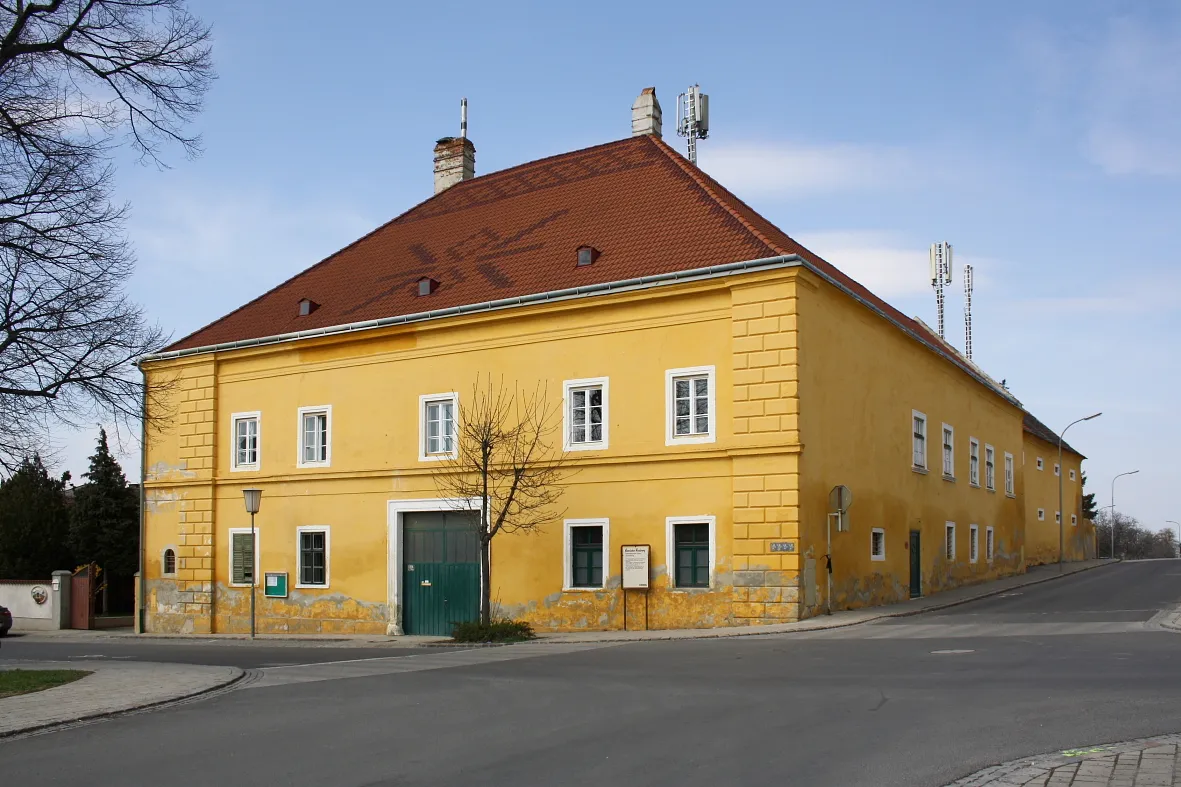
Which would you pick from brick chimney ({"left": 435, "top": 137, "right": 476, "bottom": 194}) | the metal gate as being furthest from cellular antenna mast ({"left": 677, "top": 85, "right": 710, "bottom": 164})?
the metal gate

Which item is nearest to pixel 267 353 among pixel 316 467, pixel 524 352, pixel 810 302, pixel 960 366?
pixel 316 467

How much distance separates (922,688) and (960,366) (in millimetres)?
25385

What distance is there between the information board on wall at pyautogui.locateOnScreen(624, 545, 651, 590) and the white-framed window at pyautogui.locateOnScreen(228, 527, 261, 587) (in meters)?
12.1

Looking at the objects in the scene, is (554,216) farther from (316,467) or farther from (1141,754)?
(1141,754)

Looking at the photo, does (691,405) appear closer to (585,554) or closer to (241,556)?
(585,554)

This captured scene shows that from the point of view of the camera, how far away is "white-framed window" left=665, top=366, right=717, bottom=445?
78.8 ft

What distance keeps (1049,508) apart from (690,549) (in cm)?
3944

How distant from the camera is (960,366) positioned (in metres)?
35.9

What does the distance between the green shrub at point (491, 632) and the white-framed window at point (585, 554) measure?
3.00 metres

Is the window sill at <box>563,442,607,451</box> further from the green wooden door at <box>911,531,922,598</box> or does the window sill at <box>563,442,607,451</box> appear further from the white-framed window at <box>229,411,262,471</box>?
the white-framed window at <box>229,411,262,471</box>

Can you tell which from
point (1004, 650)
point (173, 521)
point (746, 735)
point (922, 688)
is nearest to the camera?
point (746, 735)

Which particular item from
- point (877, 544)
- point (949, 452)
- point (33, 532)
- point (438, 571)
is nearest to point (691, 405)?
point (877, 544)

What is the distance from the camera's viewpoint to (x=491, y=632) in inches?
877

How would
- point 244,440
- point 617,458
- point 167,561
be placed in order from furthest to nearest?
point 167,561, point 244,440, point 617,458
